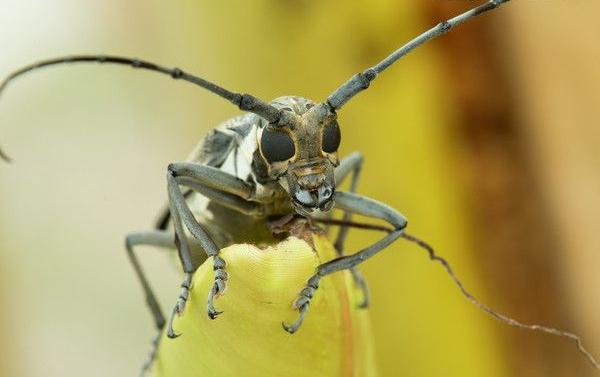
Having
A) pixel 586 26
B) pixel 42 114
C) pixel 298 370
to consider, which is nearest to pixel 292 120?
pixel 298 370

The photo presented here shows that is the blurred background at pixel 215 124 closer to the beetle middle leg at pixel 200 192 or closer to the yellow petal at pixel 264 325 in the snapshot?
the beetle middle leg at pixel 200 192

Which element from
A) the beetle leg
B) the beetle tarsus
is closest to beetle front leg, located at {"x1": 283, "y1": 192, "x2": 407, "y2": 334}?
the beetle tarsus

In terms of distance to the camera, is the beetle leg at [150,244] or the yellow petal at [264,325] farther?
the beetle leg at [150,244]

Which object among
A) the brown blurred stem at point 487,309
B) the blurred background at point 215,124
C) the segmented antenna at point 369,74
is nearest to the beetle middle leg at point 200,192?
the brown blurred stem at point 487,309

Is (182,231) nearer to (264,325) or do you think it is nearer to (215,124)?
(264,325)

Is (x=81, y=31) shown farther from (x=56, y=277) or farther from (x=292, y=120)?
(x=292, y=120)

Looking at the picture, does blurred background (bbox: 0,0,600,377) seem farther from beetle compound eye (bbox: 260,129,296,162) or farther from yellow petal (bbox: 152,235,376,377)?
yellow petal (bbox: 152,235,376,377)
